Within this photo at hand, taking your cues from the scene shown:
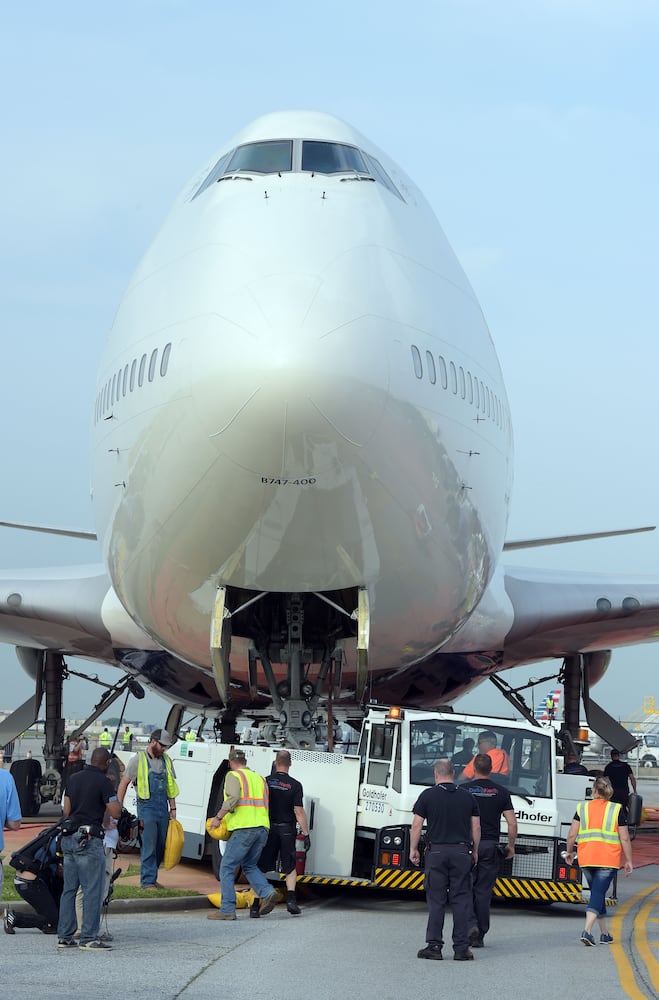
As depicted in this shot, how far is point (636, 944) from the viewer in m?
9.51

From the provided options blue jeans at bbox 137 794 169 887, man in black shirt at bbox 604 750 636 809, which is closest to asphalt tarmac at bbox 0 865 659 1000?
blue jeans at bbox 137 794 169 887

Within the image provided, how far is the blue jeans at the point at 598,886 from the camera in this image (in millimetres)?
9375

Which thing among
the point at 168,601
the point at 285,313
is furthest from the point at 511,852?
the point at 285,313

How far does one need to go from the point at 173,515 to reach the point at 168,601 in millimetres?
1231

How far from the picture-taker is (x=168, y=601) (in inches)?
443

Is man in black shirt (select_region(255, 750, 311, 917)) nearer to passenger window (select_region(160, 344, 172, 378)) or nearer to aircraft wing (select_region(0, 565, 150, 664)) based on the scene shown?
passenger window (select_region(160, 344, 172, 378))

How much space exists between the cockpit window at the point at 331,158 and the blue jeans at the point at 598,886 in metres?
6.08

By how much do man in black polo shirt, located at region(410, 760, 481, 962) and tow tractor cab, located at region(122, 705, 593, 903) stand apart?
1.79m

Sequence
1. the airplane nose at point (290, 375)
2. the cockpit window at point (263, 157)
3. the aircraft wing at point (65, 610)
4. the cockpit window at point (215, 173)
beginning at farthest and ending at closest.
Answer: the aircraft wing at point (65, 610) → the cockpit window at point (215, 173) → the cockpit window at point (263, 157) → the airplane nose at point (290, 375)

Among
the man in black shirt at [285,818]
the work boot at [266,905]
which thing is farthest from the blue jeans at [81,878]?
the man in black shirt at [285,818]

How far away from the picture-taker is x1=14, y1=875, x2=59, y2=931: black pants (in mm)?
9047

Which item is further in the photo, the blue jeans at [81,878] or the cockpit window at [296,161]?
the cockpit window at [296,161]

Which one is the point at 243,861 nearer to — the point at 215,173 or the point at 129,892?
the point at 129,892

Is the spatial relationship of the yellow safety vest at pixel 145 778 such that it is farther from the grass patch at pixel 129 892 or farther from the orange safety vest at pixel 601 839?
the orange safety vest at pixel 601 839
